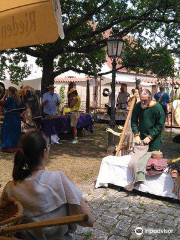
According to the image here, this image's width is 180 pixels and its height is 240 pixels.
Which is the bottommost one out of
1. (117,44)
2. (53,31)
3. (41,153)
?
(41,153)

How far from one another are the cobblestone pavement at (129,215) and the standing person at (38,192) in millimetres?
1815

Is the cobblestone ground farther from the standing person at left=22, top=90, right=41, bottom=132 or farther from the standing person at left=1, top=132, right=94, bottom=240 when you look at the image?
the standing person at left=22, top=90, right=41, bottom=132

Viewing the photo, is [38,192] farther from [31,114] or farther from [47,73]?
[47,73]

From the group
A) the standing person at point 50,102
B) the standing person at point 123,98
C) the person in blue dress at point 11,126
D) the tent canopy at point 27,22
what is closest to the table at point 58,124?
the standing person at point 50,102

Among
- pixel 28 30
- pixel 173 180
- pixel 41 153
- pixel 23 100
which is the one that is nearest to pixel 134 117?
pixel 173 180

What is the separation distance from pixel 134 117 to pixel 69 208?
3.57 m

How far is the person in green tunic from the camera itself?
495 centimetres

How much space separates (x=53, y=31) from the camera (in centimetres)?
245

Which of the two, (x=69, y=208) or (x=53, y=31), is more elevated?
(x=53, y=31)

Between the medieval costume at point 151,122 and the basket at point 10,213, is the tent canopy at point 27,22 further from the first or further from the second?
the medieval costume at point 151,122

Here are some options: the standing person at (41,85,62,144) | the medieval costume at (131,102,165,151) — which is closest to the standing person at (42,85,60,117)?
the standing person at (41,85,62,144)

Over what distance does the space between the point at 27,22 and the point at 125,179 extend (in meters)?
3.28

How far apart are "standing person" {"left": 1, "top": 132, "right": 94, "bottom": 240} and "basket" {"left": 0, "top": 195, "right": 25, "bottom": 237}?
0.06 meters

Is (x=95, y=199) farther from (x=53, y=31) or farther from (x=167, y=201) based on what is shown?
(x=53, y=31)
